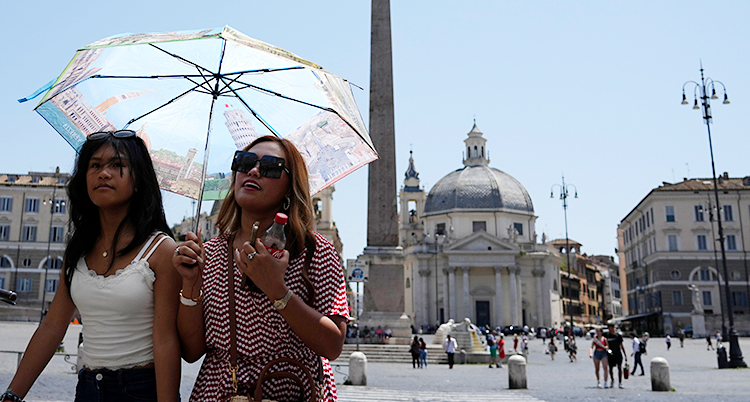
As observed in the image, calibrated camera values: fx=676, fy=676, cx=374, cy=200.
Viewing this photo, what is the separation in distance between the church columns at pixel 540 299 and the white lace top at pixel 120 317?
72282mm

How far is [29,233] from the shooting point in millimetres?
56938

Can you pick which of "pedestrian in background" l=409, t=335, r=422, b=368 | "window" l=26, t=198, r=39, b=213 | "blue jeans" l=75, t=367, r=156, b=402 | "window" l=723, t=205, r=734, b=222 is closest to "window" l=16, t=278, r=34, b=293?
"window" l=26, t=198, r=39, b=213

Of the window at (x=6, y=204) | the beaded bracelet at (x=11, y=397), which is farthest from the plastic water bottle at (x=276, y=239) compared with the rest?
the window at (x=6, y=204)

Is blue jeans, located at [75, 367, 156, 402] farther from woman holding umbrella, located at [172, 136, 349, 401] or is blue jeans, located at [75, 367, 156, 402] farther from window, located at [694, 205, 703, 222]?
window, located at [694, 205, 703, 222]

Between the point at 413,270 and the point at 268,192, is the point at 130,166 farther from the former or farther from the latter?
the point at 413,270

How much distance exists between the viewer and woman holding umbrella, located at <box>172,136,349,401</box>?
218 centimetres

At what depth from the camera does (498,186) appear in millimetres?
76000

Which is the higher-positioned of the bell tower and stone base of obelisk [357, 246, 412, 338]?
the bell tower

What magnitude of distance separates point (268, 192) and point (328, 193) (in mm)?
59042

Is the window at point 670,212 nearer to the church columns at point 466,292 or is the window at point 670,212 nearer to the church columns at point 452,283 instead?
the church columns at point 466,292

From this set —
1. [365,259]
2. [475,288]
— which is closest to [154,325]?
[365,259]

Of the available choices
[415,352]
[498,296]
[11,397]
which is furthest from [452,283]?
[11,397]

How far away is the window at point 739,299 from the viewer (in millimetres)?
55916

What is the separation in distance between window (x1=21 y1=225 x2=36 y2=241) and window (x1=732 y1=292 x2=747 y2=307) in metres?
58.7
